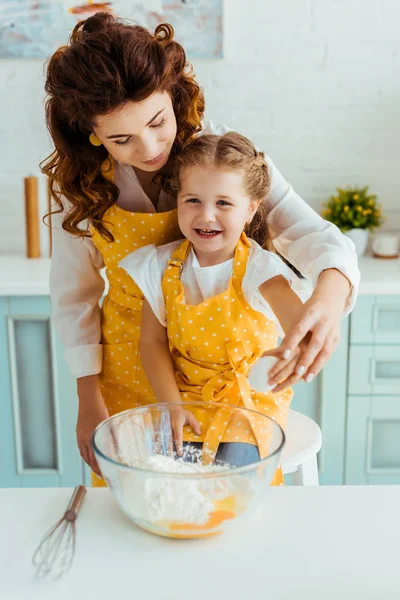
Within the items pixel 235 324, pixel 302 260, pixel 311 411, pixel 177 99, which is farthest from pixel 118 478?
pixel 311 411

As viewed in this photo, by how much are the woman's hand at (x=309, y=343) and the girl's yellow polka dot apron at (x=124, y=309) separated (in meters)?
0.43

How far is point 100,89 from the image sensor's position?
106 centimetres

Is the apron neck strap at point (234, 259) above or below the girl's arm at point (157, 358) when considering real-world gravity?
above

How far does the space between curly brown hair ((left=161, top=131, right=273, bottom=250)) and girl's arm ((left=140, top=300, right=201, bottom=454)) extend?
26 centimetres

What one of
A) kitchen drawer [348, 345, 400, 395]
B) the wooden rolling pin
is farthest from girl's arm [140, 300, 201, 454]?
the wooden rolling pin

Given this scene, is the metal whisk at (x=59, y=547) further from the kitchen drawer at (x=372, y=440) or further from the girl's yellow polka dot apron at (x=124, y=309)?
the kitchen drawer at (x=372, y=440)

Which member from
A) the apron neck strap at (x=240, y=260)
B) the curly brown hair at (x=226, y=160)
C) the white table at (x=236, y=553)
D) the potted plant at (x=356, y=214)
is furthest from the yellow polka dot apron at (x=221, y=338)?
the potted plant at (x=356, y=214)

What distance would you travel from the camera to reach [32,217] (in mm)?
2445

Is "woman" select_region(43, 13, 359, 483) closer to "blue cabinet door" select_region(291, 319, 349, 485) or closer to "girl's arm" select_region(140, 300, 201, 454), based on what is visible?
"girl's arm" select_region(140, 300, 201, 454)

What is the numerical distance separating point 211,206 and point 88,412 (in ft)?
1.64

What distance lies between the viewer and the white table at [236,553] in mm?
684

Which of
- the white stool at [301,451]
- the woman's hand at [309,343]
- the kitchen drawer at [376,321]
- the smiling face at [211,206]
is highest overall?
the smiling face at [211,206]

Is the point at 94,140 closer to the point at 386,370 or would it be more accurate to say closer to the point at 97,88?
the point at 97,88

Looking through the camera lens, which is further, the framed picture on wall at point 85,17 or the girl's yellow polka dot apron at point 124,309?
the framed picture on wall at point 85,17
